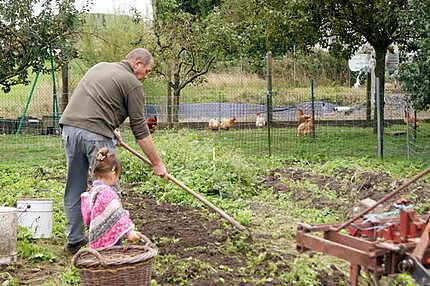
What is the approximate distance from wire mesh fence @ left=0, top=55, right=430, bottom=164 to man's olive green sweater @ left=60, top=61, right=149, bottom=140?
294 inches

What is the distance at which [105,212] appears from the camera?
17.1ft

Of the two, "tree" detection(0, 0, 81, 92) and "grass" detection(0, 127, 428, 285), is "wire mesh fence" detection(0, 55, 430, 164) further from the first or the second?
"tree" detection(0, 0, 81, 92)

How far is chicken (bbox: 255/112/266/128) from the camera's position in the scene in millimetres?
17581

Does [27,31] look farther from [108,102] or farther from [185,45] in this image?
[108,102]

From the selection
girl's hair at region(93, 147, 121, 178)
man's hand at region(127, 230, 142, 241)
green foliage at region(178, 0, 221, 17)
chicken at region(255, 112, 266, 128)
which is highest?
green foliage at region(178, 0, 221, 17)

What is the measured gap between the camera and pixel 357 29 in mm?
15711

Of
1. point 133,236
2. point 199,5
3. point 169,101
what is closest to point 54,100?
point 169,101

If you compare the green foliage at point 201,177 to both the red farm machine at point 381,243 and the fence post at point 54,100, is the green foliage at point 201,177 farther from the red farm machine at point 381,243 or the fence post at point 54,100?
the fence post at point 54,100

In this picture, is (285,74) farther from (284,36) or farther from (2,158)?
(2,158)

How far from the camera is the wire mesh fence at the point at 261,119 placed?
48.8ft

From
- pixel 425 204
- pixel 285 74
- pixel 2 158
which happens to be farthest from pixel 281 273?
pixel 285 74

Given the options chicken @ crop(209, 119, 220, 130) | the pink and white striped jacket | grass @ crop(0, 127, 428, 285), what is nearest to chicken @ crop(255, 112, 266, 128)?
chicken @ crop(209, 119, 220, 130)

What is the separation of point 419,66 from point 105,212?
7.85 meters

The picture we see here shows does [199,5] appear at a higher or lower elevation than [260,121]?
higher
